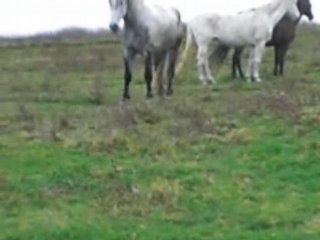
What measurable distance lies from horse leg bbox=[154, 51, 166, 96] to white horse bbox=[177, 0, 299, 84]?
5.68 ft

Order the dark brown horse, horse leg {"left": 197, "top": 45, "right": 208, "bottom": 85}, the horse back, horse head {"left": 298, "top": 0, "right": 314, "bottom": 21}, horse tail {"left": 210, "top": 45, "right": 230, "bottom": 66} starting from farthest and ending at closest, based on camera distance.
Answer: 1. horse head {"left": 298, "top": 0, "right": 314, "bottom": 21}
2. the horse back
3. the dark brown horse
4. horse tail {"left": 210, "top": 45, "right": 230, "bottom": 66}
5. horse leg {"left": 197, "top": 45, "right": 208, "bottom": 85}

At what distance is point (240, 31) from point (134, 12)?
181 inches

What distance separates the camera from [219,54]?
82.8ft

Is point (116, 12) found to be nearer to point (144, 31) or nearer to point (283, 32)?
point (144, 31)

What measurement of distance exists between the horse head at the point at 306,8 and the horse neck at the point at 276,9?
75.1 inches

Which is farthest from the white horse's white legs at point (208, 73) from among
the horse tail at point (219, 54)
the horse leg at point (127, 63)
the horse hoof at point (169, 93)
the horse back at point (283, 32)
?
the horse leg at point (127, 63)

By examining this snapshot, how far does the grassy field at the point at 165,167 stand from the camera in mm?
11469

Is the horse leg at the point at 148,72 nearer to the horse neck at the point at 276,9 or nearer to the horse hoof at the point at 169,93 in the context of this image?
the horse hoof at the point at 169,93

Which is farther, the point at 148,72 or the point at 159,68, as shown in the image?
the point at 159,68

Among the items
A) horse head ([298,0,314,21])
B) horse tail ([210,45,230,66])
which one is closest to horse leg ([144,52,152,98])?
Result: horse tail ([210,45,230,66])

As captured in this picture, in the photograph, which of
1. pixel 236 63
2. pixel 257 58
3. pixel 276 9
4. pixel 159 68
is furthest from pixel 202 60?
pixel 159 68

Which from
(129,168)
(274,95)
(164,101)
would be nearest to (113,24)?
(164,101)

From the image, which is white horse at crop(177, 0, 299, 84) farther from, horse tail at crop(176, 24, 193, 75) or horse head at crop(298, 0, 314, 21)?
horse head at crop(298, 0, 314, 21)

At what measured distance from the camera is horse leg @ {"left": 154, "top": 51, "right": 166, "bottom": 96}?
21.3 meters
